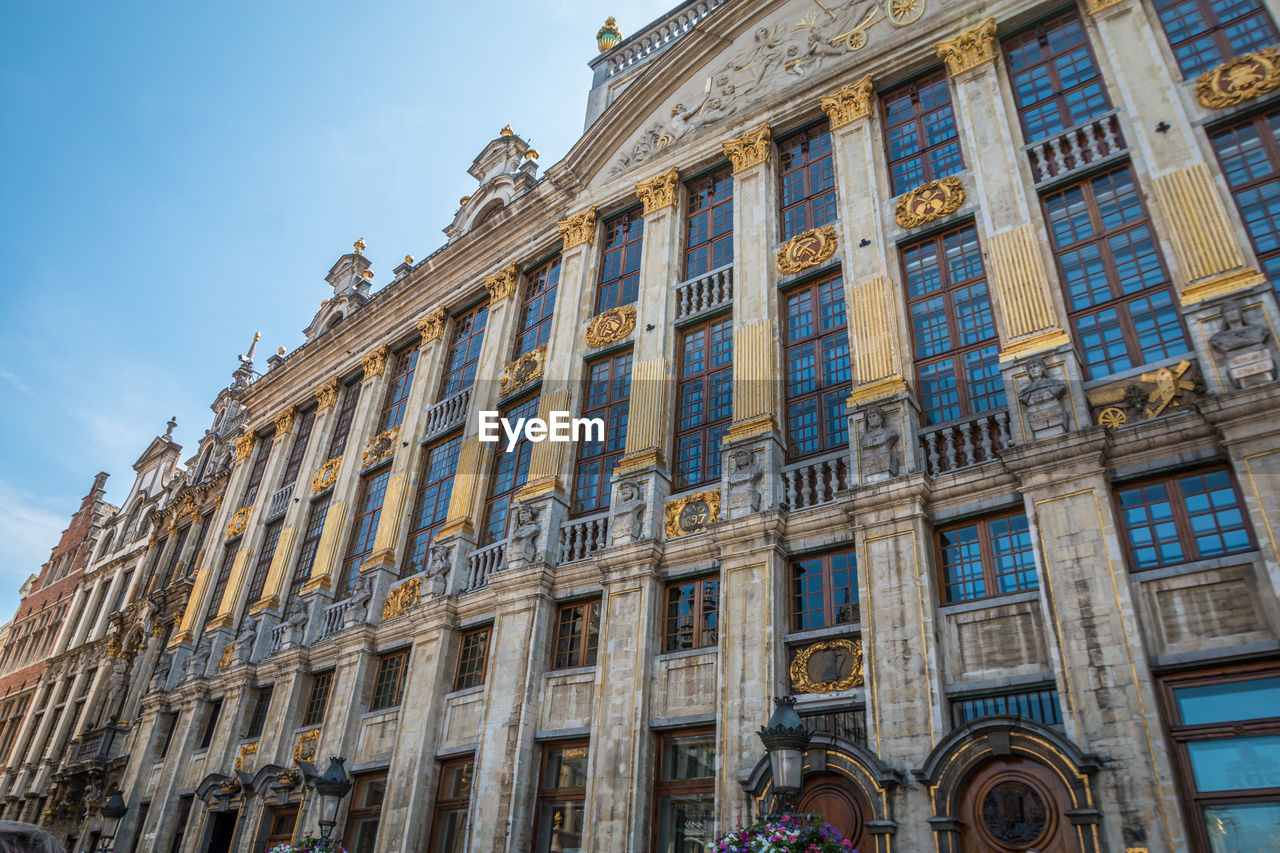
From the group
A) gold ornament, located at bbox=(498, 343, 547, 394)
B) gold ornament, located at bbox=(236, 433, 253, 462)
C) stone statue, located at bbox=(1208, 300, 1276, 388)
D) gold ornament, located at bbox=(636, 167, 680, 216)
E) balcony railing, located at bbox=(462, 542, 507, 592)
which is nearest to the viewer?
stone statue, located at bbox=(1208, 300, 1276, 388)

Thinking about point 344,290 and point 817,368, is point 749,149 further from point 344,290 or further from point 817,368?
point 344,290

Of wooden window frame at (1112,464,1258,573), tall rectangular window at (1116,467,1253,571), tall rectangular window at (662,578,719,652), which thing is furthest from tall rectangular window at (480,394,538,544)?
tall rectangular window at (1116,467,1253,571)

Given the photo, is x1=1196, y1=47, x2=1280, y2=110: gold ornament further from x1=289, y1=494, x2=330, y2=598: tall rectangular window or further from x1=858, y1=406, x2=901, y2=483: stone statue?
Answer: x1=289, y1=494, x2=330, y2=598: tall rectangular window

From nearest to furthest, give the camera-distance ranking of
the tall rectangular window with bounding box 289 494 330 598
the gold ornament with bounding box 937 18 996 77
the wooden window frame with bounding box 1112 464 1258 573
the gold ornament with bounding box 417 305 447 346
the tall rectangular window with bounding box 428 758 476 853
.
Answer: the wooden window frame with bounding box 1112 464 1258 573 < the tall rectangular window with bounding box 428 758 476 853 < the gold ornament with bounding box 937 18 996 77 < the tall rectangular window with bounding box 289 494 330 598 < the gold ornament with bounding box 417 305 447 346

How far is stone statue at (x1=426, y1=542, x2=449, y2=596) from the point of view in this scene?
2104 centimetres

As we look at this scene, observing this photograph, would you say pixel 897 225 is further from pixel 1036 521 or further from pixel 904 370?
pixel 1036 521

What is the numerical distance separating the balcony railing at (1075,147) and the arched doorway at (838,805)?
1074 cm

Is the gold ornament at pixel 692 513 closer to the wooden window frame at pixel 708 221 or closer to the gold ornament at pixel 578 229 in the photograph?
the wooden window frame at pixel 708 221

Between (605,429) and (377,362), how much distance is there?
11.5 m

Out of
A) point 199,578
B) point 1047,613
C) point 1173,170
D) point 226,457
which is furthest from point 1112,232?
point 226,457

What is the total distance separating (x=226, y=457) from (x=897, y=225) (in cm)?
3079

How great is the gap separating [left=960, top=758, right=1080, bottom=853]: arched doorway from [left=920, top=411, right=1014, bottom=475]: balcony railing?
4.56 meters

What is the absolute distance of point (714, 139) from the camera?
22.5 metres

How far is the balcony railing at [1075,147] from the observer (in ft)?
52.7
